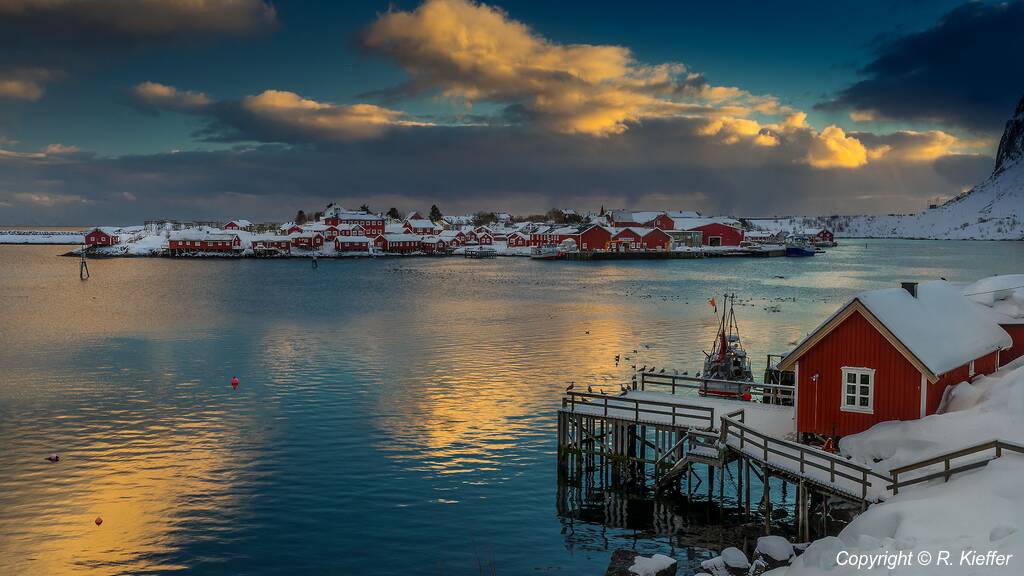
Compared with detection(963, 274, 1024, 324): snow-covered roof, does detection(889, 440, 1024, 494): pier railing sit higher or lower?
lower

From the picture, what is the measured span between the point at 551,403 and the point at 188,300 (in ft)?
230

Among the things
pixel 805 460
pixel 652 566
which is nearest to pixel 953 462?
pixel 805 460

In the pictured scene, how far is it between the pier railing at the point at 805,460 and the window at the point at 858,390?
92.8 inches

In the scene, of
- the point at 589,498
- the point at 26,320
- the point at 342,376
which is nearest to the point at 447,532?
the point at 589,498

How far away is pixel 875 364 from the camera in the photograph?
24.8 m

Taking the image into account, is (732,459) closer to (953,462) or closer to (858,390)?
(858,390)

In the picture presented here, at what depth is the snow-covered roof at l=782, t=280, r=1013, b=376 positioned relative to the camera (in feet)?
80.3

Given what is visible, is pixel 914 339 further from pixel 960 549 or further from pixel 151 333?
pixel 151 333

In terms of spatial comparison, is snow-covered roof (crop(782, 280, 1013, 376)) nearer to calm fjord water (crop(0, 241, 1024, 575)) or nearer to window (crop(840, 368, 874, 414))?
window (crop(840, 368, 874, 414))

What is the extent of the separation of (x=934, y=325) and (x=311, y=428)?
26086mm

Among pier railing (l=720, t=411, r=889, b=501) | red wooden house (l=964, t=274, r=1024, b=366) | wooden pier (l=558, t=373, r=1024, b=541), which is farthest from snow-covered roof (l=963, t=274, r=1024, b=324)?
pier railing (l=720, t=411, r=889, b=501)

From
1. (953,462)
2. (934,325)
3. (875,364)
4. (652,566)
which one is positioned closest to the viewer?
(652,566)

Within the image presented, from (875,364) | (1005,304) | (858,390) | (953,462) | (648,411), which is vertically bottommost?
(648,411)

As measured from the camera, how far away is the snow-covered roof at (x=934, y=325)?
24469 millimetres
